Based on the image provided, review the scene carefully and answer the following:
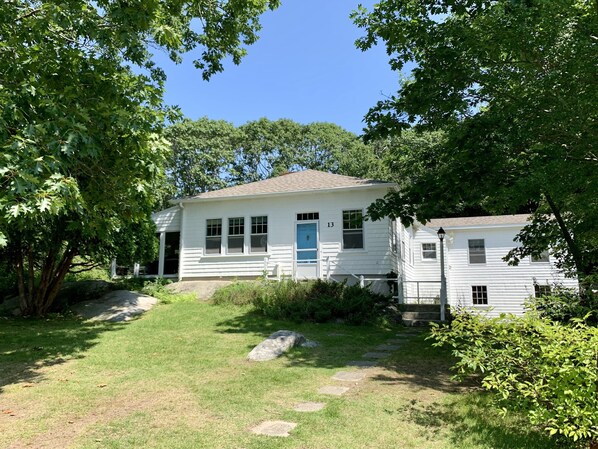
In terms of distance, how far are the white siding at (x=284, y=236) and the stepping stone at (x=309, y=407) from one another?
10.8m

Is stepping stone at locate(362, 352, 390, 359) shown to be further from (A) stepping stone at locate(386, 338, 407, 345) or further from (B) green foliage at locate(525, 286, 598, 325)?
(B) green foliage at locate(525, 286, 598, 325)

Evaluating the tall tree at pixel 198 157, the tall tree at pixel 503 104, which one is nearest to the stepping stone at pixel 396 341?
the tall tree at pixel 503 104

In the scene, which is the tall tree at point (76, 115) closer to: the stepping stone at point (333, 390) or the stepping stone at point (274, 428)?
the stepping stone at point (274, 428)

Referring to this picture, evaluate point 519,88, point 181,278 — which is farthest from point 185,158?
point 519,88

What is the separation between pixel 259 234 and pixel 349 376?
37.2 ft

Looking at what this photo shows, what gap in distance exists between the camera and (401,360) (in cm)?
741

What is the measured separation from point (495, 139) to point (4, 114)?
8.54 metres

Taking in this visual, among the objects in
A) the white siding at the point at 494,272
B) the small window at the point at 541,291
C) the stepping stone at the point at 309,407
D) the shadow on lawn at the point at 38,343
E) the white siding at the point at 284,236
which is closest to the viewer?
the stepping stone at the point at 309,407

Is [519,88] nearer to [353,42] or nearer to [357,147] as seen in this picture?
[353,42]

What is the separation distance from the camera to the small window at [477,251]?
23109 millimetres

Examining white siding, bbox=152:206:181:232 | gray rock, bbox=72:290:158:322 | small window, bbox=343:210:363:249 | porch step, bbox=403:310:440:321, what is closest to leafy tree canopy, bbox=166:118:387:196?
white siding, bbox=152:206:181:232

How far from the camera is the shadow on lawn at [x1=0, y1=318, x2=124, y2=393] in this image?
6.77 m

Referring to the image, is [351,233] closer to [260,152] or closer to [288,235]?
[288,235]

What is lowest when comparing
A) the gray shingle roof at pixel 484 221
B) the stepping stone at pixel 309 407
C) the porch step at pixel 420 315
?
the stepping stone at pixel 309 407
